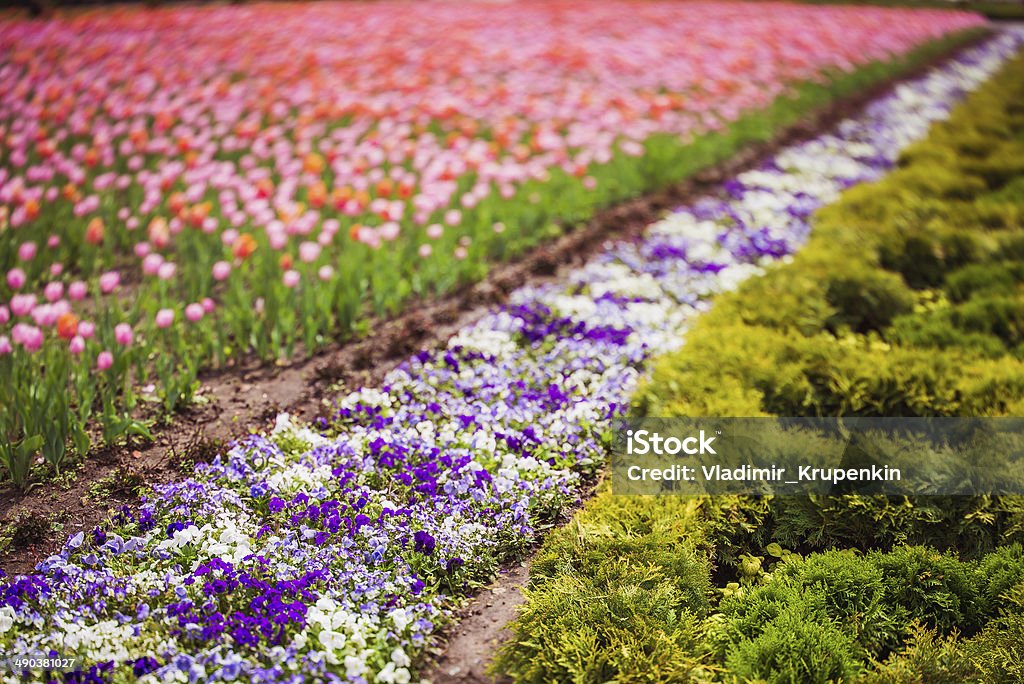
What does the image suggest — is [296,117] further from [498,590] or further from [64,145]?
[498,590]

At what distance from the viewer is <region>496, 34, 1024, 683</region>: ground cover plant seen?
3324 mm

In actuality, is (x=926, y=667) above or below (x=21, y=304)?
below

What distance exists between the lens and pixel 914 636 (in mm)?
3459

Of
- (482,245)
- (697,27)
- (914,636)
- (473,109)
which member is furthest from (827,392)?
(697,27)

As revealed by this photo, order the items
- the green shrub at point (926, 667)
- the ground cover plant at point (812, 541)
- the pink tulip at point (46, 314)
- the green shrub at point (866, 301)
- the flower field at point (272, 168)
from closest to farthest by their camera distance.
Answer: the green shrub at point (926, 667), the ground cover plant at point (812, 541), the pink tulip at point (46, 314), the flower field at point (272, 168), the green shrub at point (866, 301)

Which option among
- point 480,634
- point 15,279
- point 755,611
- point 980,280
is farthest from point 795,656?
point 15,279

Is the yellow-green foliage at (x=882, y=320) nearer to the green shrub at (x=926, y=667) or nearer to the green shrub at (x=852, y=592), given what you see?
the green shrub at (x=852, y=592)

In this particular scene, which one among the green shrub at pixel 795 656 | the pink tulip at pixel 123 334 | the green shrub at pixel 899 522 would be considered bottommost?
the green shrub at pixel 899 522

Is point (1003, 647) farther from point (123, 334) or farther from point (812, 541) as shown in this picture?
point (123, 334)

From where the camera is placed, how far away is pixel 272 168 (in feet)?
27.6
